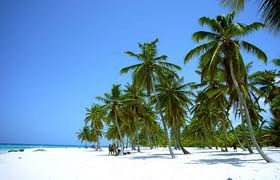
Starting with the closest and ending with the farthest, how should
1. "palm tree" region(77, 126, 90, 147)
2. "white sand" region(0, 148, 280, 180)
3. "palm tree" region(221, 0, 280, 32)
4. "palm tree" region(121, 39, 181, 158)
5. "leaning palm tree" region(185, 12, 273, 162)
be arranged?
"palm tree" region(221, 0, 280, 32) < "white sand" region(0, 148, 280, 180) < "leaning palm tree" region(185, 12, 273, 162) < "palm tree" region(121, 39, 181, 158) < "palm tree" region(77, 126, 90, 147)

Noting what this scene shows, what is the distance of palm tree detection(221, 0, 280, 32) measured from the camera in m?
7.14

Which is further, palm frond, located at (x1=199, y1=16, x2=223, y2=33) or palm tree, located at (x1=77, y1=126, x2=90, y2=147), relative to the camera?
palm tree, located at (x1=77, y1=126, x2=90, y2=147)

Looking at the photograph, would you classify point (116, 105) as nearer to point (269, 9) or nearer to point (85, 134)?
point (269, 9)

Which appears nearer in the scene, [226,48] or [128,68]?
[226,48]

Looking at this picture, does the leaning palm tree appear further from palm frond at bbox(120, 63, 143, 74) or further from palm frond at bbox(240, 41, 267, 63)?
palm frond at bbox(120, 63, 143, 74)

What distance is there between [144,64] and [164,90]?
5666 mm

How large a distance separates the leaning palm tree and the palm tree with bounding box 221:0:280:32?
32.1 feet

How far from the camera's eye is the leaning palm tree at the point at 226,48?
58.3ft

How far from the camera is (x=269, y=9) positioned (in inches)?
291

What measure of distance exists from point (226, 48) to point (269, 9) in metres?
11.4

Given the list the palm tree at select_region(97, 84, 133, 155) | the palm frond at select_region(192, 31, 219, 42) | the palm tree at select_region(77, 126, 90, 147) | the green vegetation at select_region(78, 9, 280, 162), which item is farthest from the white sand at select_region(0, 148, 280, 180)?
the palm tree at select_region(77, 126, 90, 147)

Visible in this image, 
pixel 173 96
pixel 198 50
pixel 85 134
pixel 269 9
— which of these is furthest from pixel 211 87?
pixel 85 134

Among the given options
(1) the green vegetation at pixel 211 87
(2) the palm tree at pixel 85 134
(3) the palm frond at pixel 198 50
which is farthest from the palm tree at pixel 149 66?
(2) the palm tree at pixel 85 134

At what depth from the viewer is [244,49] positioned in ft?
60.7
